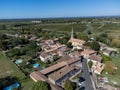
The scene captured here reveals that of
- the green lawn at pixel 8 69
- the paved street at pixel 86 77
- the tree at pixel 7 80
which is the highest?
the tree at pixel 7 80

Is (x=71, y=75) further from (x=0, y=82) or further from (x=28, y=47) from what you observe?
(x=28, y=47)

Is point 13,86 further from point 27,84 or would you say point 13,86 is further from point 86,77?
A: point 86,77

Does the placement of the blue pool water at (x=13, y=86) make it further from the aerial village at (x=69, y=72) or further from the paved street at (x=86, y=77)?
the paved street at (x=86, y=77)

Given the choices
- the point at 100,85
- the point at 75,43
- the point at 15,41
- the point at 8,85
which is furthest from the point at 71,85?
the point at 15,41

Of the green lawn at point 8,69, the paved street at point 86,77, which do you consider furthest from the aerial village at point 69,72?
the green lawn at point 8,69

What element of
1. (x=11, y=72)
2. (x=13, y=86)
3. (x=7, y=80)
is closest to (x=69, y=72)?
(x=13, y=86)

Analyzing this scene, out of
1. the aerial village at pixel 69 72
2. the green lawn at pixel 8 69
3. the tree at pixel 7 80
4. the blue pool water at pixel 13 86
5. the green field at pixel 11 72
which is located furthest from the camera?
the green lawn at pixel 8 69

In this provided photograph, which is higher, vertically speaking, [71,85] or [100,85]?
[71,85]

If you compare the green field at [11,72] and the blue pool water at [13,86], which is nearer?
the blue pool water at [13,86]

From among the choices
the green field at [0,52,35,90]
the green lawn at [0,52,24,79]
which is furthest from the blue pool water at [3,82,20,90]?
the green lawn at [0,52,24,79]
